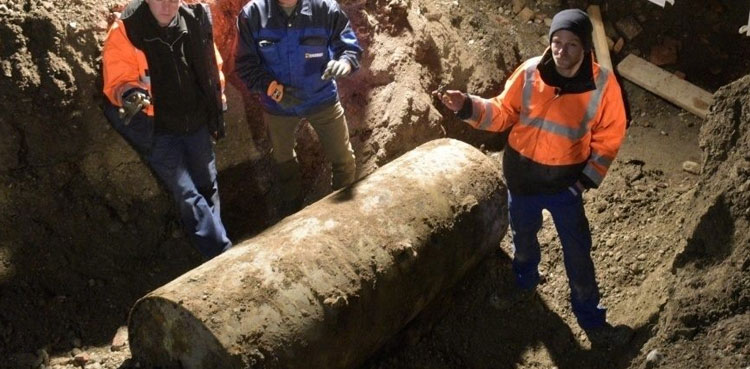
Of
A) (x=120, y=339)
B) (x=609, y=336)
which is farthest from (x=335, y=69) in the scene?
(x=609, y=336)

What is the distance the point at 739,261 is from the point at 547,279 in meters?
1.76

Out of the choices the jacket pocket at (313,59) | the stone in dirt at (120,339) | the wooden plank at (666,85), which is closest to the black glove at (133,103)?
the jacket pocket at (313,59)

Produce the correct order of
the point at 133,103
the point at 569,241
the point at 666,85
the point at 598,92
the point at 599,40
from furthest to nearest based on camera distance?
the point at 599,40
the point at 666,85
the point at 569,241
the point at 133,103
the point at 598,92

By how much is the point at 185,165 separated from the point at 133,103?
2.04ft

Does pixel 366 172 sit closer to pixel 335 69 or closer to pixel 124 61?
pixel 335 69

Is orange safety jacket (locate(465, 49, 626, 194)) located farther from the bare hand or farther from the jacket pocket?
the jacket pocket

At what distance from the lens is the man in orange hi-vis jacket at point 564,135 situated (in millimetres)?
3969

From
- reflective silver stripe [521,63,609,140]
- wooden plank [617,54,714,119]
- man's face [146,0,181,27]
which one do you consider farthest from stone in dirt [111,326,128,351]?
wooden plank [617,54,714,119]

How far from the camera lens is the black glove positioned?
13.8ft

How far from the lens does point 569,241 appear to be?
4.43 metres

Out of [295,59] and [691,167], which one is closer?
[295,59]

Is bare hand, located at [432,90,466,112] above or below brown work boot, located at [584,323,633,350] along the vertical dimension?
above

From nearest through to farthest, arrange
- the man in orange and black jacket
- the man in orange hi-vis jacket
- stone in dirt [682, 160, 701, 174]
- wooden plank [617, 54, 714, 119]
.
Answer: the man in orange hi-vis jacket < the man in orange and black jacket < stone in dirt [682, 160, 701, 174] < wooden plank [617, 54, 714, 119]

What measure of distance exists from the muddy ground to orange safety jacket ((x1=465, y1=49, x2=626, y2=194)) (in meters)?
0.65
